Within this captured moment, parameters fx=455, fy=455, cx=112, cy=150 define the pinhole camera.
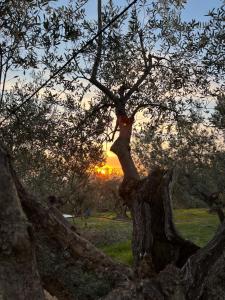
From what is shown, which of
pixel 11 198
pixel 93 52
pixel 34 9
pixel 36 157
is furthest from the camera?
pixel 36 157

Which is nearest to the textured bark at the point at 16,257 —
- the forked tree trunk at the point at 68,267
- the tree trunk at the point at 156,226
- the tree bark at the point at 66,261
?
the forked tree trunk at the point at 68,267

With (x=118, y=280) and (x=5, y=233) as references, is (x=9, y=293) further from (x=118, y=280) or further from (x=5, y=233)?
(x=118, y=280)

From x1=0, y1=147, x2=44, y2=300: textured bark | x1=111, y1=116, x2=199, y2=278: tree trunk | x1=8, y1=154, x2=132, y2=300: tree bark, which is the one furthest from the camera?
x1=111, y1=116, x2=199, y2=278: tree trunk

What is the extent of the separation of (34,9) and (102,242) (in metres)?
29.4

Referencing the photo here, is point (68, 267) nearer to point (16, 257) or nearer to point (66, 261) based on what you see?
point (66, 261)

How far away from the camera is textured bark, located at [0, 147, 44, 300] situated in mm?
4730

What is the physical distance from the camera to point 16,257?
188 inches

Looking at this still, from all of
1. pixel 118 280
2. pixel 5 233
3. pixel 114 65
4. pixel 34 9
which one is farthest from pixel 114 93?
pixel 5 233

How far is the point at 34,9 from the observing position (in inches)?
386

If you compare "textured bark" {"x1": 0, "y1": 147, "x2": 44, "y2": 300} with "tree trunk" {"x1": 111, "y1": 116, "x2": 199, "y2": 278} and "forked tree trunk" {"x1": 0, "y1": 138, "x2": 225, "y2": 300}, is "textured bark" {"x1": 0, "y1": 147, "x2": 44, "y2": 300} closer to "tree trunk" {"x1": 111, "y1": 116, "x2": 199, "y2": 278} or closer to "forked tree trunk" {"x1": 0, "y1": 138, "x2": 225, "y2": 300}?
"forked tree trunk" {"x1": 0, "y1": 138, "x2": 225, "y2": 300}

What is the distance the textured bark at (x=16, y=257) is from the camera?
186 inches

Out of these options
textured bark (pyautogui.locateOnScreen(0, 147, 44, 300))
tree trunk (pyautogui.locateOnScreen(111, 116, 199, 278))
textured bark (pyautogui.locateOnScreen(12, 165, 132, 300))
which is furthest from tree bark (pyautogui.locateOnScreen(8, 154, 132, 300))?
tree trunk (pyautogui.locateOnScreen(111, 116, 199, 278))

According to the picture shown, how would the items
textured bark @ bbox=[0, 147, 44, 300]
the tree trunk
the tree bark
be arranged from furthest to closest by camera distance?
the tree trunk < the tree bark < textured bark @ bbox=[0, 147, 44, 300]

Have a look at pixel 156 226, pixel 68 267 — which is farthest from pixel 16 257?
pixel 156 226
